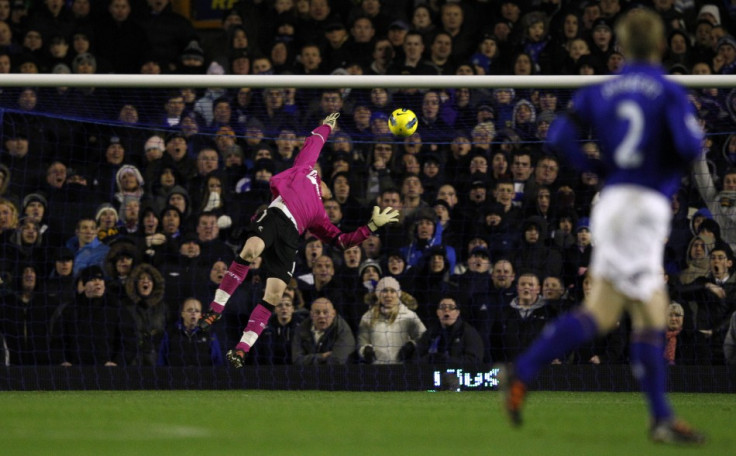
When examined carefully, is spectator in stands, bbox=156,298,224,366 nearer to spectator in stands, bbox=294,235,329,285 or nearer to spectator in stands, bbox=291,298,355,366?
spectator in stands, bbox=291,298,355,366

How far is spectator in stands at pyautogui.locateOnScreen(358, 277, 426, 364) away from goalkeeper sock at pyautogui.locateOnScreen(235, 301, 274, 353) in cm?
127

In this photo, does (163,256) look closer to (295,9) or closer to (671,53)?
(295,9)

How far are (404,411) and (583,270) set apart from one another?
12.5 feet

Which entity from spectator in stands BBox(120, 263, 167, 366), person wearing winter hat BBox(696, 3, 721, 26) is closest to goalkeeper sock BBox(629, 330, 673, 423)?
spectator in stands BBox(120, 263, 167, 366)

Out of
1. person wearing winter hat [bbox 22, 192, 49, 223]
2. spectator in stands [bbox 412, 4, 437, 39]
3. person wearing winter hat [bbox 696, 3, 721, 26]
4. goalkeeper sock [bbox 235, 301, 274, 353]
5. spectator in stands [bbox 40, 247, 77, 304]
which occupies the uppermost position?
spectator in stands [bbox 412, 4, 437, 39]

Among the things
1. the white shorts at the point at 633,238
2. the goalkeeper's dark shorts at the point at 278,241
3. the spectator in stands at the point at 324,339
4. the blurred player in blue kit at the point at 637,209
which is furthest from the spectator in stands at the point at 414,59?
the white shorts at the point at 633,238

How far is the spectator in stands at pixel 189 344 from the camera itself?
11608mm

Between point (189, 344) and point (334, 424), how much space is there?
4.45 meters

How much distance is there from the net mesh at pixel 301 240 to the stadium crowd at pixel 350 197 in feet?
0.08

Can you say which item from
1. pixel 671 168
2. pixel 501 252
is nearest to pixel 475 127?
pixel 501 252

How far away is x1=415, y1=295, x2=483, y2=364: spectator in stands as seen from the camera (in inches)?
450

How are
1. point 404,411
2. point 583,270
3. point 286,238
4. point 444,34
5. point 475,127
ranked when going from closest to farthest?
point 404,411
point 286,238
point 583,270
point 475,127
point 444,34

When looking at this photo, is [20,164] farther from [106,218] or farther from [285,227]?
[285,227]

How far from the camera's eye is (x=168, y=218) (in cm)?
1219
